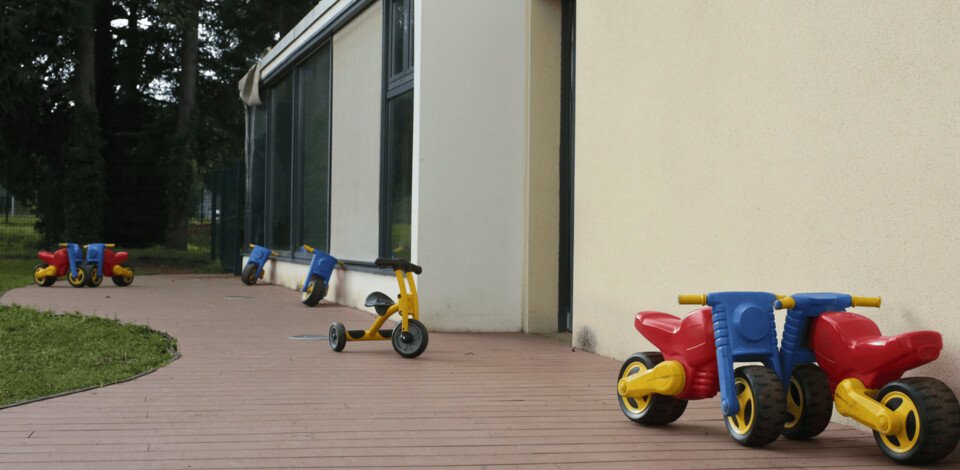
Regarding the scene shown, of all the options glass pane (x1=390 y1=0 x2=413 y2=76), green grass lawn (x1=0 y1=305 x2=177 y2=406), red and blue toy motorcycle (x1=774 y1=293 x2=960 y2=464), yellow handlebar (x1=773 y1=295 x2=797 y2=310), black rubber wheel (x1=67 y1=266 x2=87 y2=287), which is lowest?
green grass lawn (x1=0 y1=305 x2=177 y2=406)

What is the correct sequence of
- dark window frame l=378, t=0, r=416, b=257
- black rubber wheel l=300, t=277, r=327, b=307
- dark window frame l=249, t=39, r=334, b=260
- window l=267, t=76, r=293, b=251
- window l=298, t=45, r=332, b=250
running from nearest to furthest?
dark window frame l=378, t=0, r=416, b=257 < black rubber wheel l=300, t=277, r=327, b=307 < dark window frame l=249, t=39, r=334, b=260 < window l=298, t=45, r=332, b=250 < window l=267, t=76, r=293, b=251

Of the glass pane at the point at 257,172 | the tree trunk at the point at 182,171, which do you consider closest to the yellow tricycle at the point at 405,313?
the glass pane at the point at 257,172

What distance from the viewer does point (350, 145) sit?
11.3 metres

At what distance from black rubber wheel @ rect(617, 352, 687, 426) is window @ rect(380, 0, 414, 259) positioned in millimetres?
4629

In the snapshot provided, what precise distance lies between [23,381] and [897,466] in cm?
429

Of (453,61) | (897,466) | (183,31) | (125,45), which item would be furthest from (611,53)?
(125,45)

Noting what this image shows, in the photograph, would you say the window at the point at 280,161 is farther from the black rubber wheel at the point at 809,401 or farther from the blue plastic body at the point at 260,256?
the black rubber wheel at the point at 809,401

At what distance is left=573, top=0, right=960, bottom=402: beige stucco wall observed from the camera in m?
3.81

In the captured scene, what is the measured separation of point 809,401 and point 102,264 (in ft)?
39.6

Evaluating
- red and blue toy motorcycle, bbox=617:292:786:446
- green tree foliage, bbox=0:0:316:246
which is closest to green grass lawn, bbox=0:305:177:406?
red and blue toy motorcycle, bbox=617:292:786:446

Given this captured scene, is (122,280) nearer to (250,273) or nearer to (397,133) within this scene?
(250,273)

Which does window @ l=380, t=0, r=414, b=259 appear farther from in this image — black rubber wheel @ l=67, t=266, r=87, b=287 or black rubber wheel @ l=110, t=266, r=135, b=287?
black rubber wheel @ l=110, t=266, r=135, b=287

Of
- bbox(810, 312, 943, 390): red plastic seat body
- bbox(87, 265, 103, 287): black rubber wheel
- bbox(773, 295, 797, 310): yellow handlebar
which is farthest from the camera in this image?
bbox(87, 265, 103, 287): black rubber wheel

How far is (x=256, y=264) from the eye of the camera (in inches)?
595
